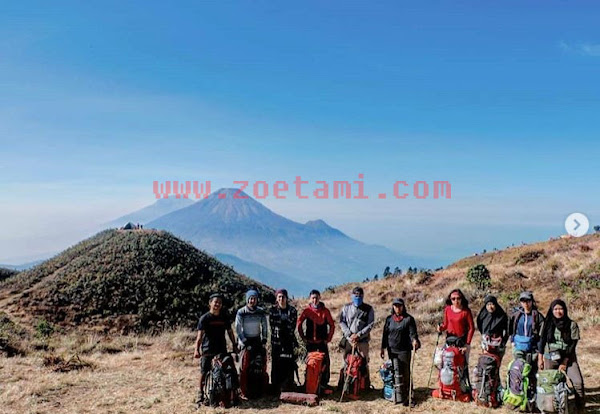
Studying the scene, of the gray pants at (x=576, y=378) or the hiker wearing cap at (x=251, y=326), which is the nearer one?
the gray pants at (x=576, y=378)

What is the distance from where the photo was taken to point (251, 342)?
9.91 metres

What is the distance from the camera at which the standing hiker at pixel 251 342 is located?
988 centimetres

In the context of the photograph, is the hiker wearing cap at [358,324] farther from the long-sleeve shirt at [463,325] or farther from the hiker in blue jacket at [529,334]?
the hiker in blue jacket at [529,334]

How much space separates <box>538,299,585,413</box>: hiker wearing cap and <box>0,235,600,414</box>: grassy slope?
729 millimetres

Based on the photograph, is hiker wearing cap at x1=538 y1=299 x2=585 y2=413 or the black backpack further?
the black backpack

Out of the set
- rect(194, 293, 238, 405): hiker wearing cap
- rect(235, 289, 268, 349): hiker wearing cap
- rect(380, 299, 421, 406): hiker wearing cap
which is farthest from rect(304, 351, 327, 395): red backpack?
rect(194, 293, 238, 405): hiker wearing cap

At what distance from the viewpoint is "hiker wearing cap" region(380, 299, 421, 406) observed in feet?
31.4

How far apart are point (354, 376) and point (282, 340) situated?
1.77m

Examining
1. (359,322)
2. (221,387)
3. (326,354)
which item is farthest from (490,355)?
(221,387)

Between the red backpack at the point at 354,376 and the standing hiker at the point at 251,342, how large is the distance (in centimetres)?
188

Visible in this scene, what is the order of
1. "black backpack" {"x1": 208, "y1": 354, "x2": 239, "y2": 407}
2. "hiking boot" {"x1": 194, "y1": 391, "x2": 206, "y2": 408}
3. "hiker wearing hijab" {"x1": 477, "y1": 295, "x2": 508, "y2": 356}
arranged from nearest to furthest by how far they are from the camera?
"hiker wearing hijab" {"x1": 477, "y1": 295, "x2": 508, "y2": 356} → "black backpack" {"x1": 208, "y1": 354, "x2": 239, "y2": 407} → "hiking boot" {"x1": 194, "y1": 391, "x2": 206, "y2": 408}

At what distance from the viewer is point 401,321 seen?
9727 mm

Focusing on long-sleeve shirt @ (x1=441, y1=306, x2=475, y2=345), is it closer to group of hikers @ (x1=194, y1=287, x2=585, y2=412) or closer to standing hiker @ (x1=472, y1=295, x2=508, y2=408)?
group of hikers @ (x1=194, y1=287, x2=585, y2=412)

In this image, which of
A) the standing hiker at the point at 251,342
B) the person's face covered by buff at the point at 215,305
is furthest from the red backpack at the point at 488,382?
the person's face covered by buff at the point at 215,305
